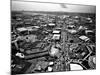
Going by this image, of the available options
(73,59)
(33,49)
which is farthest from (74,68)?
(33,49)

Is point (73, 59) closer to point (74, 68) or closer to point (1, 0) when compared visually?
point (74, 68)

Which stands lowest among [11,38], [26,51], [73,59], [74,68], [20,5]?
[74,68]

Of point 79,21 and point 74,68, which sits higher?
point 79,21

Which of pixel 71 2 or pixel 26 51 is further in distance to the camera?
pixel 71 2

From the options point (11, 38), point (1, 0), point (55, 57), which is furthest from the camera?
point (55, 57)

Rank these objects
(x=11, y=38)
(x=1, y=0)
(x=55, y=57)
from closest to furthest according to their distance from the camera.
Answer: (x=1, y=0), (x=11, y=38), (x=55, y=57)

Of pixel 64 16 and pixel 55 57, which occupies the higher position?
pixel 64 16
